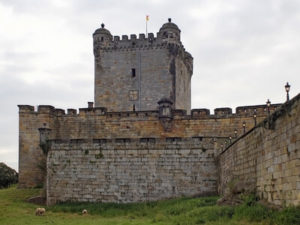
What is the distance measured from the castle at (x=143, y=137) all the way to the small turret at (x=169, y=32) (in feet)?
0.27

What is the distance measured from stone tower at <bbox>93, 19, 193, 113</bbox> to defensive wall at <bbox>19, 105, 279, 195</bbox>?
3.83 metres

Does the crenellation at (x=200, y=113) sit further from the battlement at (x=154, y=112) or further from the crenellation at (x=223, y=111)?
the crenellation at (x=223, y=111)

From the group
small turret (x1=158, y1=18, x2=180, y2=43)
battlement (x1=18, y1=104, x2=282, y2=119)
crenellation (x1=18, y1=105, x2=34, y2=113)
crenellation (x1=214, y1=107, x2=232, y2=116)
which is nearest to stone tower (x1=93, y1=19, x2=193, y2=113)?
small turret (x1=158, y1=18, x2=180, y2=43)

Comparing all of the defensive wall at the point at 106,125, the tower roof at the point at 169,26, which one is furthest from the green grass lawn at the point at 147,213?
the tower roof at the point at 169,26

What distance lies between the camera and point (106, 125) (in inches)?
1176

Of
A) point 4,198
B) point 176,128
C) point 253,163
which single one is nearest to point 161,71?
point 176,128

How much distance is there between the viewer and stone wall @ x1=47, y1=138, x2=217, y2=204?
21.6 metres

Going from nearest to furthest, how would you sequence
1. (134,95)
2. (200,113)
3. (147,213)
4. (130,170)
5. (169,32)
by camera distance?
1. (147,213)
2. (130,170)
3. (200,113)
4. (169,32)
5. (134,95)

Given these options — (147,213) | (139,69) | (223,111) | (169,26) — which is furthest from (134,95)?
(147,213)

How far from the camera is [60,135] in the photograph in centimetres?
3034

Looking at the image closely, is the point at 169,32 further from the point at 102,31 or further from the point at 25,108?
the point at 25,108

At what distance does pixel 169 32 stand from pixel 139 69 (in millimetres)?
3891

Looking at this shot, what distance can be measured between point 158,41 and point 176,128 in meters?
8.77

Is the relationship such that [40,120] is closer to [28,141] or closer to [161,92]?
[28,141]
